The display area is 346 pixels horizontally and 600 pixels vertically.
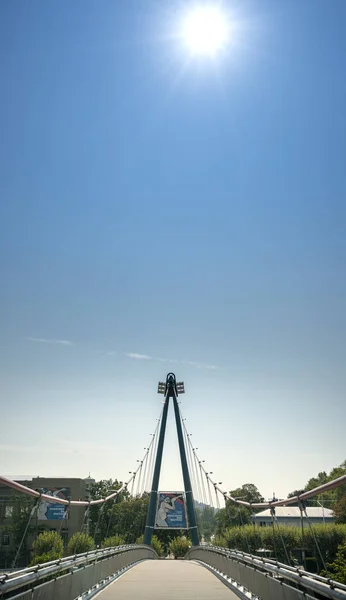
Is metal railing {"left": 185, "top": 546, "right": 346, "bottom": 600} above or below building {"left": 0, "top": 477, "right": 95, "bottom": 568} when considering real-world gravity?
below

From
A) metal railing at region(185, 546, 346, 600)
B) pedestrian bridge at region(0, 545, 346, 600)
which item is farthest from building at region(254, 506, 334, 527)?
metal railing at region(185, 546, 346, 600)

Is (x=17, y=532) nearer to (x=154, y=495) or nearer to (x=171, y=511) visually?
(x=171, y=511)

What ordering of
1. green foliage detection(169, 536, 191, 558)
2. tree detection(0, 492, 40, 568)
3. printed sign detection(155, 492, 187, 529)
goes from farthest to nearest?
green foliage detection(169, 536, 191, 558), tree detection(0, 492, 40, 568), printed sign detection(155, 492, 187, 529)

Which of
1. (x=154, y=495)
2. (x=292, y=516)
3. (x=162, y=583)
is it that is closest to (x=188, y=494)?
(x=154, y=495)

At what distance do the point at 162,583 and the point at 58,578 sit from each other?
6.32 meters

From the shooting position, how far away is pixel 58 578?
24.0 feet

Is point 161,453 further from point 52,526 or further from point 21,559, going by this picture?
point 52,526

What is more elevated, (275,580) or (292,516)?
(292,516)

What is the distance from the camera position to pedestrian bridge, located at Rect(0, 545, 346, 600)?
5648mm

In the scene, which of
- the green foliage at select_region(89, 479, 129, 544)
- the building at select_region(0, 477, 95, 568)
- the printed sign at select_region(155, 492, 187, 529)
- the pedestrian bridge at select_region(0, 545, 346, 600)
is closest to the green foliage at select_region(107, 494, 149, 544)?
the green foliage at select_region(89, 479, 129, 544)

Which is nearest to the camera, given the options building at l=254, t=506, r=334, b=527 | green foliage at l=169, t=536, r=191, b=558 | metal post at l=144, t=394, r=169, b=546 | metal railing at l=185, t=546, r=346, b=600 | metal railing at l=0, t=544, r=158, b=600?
metal railing at l=185, t=546, r=346, b=600

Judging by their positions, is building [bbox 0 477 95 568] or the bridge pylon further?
building [bbox 0 477 95 568]

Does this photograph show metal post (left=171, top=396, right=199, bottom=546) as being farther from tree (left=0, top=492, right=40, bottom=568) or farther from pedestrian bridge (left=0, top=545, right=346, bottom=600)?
pedestrian bridge (left=0, top=545, right=346, bottom=600)

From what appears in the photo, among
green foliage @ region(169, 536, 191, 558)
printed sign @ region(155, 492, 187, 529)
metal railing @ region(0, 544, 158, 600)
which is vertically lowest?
metal railing @ region(0, 544, 158, 600)
